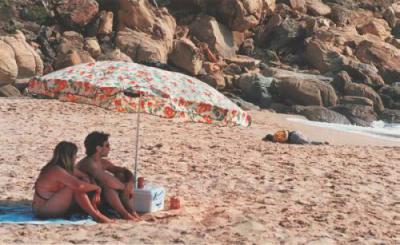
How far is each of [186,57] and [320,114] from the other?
6.98m

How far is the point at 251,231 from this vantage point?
20.9 ft

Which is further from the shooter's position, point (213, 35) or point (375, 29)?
point (375, 29)

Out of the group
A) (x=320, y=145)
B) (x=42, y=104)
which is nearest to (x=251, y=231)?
(x=320, y=145)

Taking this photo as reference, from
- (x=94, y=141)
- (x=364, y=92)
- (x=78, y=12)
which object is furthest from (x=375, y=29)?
(x=94, y=141)

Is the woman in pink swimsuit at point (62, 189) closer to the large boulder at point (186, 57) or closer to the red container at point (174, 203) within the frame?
the red container at point (174, 203)

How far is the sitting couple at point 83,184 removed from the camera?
19.8 feet

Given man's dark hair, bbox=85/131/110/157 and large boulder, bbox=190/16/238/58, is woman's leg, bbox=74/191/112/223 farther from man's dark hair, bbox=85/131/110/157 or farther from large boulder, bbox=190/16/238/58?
large boulder, bbox=190/16/238/58

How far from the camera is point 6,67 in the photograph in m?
19.9

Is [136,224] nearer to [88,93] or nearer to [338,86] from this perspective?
[88,93]

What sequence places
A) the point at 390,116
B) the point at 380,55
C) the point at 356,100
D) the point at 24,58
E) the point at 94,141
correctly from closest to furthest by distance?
1. the point at 94,141
2. the point at 24,58
3. the point at 390,116
4. the point at 356,100
5. the point at 380,55

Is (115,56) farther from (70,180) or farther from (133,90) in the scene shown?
(70,180)

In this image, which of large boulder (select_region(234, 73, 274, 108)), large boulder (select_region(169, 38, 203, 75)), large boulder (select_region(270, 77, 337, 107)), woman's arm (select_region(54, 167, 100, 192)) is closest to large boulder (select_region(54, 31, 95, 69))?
large boulder (select_region(169, 38, 203, 75))

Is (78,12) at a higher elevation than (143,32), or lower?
higher

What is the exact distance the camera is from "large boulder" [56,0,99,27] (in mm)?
27641
